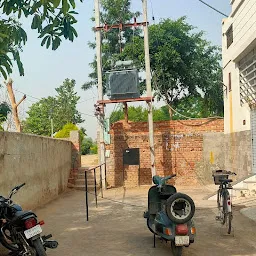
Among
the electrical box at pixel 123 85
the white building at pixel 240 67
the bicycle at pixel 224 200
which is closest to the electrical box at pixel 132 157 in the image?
the electrical box at pixel 123 85

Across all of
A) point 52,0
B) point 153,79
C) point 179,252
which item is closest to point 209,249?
point 179,252

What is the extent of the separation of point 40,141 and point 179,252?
265 inches

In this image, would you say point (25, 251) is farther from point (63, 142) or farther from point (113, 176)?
point (113, 176)

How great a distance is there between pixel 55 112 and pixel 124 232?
39.4m

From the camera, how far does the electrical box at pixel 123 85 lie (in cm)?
1409

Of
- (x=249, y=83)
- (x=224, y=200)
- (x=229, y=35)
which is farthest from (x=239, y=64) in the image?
(x=224, y=200)

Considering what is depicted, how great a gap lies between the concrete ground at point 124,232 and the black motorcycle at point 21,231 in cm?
91

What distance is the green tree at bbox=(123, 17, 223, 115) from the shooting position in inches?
749

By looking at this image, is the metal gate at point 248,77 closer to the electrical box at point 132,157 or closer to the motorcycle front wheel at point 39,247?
the electrical box at point 132,157

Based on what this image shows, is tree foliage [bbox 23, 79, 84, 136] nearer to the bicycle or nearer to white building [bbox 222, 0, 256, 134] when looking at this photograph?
white building [bbox 222, 0, 256, 134]

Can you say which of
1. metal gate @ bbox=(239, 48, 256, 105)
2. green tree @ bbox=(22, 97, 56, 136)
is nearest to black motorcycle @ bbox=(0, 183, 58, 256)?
metal gate @ bbox=(239, 48, 256, 105)

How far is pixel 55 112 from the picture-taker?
44969 millimetres

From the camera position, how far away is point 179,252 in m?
4.96

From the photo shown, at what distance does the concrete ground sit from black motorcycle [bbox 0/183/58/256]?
91cm
